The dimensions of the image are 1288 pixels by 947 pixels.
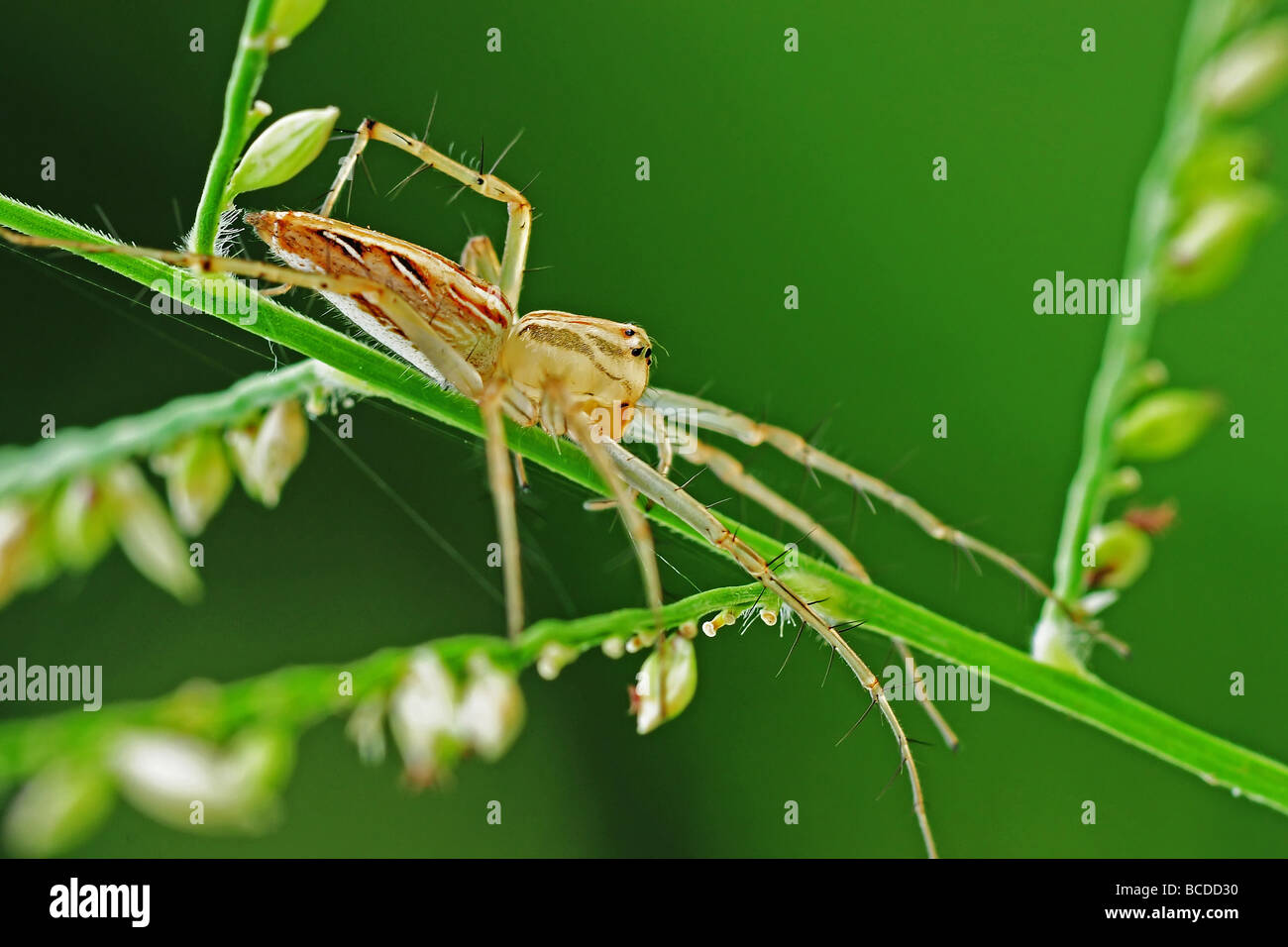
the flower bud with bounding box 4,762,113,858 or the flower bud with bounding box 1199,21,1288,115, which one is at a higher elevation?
the flower bud with bounding box 1199,21,1288,115

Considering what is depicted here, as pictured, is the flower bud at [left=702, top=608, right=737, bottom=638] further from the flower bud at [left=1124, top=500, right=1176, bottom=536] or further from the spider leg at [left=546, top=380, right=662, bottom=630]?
the flower bud at [left=1124, top=500, right=1176, bottom=536]

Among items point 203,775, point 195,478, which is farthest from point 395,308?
point 203,775

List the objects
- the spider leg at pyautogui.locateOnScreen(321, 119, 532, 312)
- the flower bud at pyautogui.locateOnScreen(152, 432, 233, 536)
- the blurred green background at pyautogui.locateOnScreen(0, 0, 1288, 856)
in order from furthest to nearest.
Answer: the blurred green background at pyautogui.locateOnScreen(0, 0, 1288, 856)
the spider leg at pyautogui.locateOnScreen(321, 119, 532, 312)
the flower bud at pyautogui.locateOnScreen(152, 432, 233, 536)

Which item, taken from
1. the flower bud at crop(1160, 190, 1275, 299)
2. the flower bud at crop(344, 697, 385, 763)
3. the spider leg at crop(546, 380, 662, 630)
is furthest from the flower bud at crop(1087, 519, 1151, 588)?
the flower bud at crop(344, 697, 385, 763)

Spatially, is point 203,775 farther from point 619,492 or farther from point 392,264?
point 392,264

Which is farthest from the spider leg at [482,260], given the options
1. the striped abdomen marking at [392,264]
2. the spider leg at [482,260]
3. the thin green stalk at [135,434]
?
the thin green stalk at [135,434]
